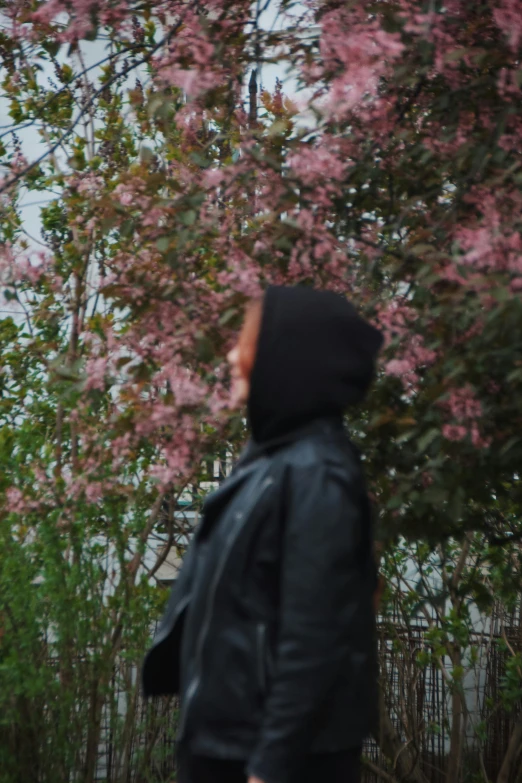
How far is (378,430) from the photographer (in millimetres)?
2965

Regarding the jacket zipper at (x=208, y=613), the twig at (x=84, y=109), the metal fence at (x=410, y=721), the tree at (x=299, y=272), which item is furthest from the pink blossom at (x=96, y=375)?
the metal fence at (x=410, y=721)

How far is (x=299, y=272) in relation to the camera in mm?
3141

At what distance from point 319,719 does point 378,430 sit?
124 centimetres

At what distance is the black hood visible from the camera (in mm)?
1958

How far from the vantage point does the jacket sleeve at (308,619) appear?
1778 millimetres

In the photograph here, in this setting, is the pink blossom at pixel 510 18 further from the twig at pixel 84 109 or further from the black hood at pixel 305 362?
the black hood at pixel 305 362

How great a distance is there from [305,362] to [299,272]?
48.2 inches

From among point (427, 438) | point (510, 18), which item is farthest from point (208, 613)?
point (510, 18)

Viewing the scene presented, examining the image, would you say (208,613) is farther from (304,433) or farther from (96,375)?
(96,375)

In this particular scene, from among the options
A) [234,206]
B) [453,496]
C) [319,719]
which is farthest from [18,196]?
[319,719]

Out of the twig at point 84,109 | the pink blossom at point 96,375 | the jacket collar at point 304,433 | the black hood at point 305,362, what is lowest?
the jacket collar at point 304,433

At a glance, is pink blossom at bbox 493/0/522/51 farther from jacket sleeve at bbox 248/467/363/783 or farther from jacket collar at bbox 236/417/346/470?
Result: jacket sleeve at bbox 248/467/363/783

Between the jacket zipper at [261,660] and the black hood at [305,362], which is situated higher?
the black hood at [305,362]

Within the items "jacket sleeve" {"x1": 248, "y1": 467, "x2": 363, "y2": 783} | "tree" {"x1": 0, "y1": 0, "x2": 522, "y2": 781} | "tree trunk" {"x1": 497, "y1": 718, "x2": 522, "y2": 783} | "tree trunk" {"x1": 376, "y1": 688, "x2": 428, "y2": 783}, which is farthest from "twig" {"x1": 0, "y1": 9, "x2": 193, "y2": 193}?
"tree trunk" {"x1": 497, "y1": 718, "x2": 522, "y2": 783}
